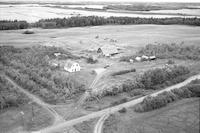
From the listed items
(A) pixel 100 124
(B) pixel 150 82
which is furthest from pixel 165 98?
(A) pixel 100 124

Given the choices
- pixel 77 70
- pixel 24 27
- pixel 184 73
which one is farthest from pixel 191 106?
pixel 24 27

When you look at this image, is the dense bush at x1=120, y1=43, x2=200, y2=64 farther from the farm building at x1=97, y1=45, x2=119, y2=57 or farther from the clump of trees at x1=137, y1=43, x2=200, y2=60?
the farm building at x1=97, y1=45, x2=119, y2=57

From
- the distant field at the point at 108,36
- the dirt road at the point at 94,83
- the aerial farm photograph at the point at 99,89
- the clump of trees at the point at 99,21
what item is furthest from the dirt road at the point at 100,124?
the clump of trees at the point at 99,21

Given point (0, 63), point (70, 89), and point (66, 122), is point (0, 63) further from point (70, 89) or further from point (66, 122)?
point (66, 122)

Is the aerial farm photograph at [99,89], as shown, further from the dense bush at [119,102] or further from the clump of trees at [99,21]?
the clump of trees at [99,21]

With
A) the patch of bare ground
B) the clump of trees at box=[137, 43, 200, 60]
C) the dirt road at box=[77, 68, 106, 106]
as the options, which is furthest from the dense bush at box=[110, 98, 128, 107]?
the clump of trees at box=[137, 43, 200, 60]
